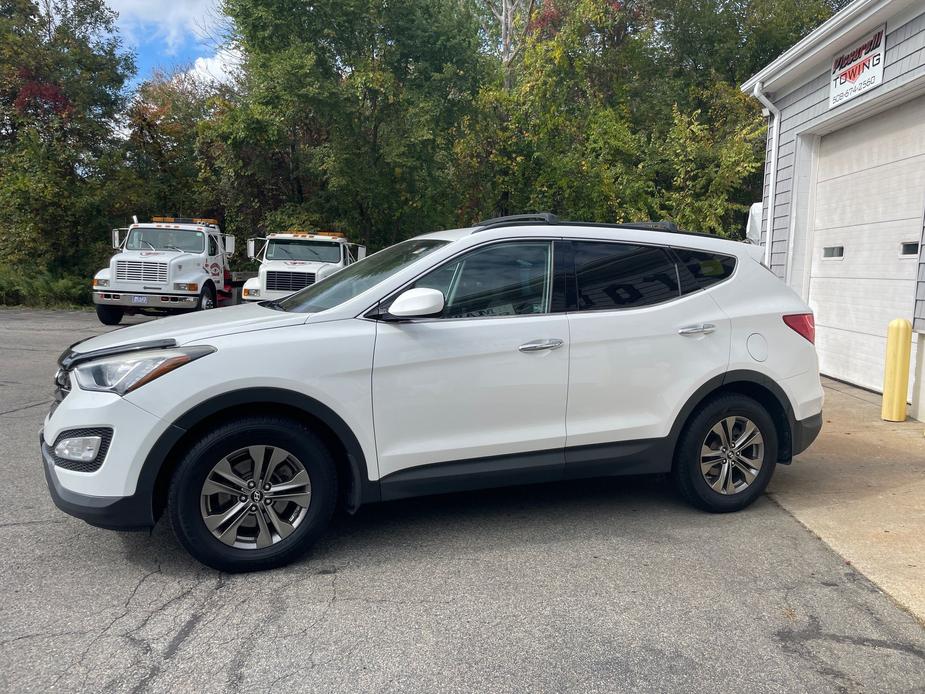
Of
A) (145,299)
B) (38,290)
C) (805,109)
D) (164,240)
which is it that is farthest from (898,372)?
(38,290)

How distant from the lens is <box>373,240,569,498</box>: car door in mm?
3801

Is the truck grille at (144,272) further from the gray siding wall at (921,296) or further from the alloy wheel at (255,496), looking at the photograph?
the gray siding wall at (921,296)

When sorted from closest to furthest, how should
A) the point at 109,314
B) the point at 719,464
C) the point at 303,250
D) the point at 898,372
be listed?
1. the point at 719,464
2. the point at 898,372
3. the point at 303,250
4. the point at 109,314

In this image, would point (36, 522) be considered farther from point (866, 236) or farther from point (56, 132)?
point (56, 132)

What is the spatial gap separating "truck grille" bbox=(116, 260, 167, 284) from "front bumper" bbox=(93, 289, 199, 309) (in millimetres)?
296

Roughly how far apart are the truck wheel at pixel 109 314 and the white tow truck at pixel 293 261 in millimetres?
3038

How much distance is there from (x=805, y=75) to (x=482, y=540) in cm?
853

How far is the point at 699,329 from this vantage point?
442cm

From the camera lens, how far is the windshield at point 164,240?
15812 millimetres

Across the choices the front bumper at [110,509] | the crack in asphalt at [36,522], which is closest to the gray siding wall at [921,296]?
the front bumper at [110,509]

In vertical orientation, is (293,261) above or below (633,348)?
above

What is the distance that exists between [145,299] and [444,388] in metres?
13.0

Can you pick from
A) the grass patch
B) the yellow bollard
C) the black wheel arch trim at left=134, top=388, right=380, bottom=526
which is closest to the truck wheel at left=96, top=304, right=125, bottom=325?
the grass patch

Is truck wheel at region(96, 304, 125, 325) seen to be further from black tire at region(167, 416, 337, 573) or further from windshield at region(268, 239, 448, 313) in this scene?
black tire at region(167, 416, 337, 573)
